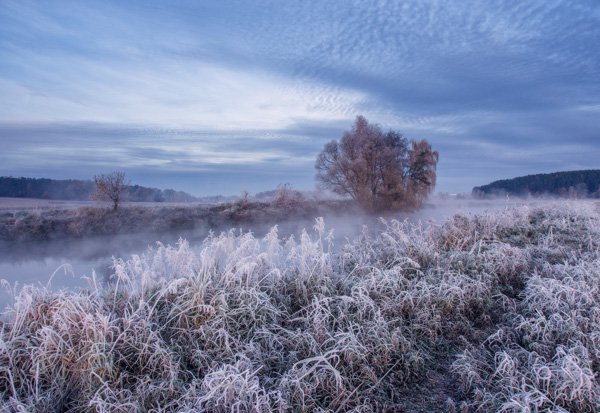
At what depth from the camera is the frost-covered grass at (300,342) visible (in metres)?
3.50

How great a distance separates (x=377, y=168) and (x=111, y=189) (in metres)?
20.4

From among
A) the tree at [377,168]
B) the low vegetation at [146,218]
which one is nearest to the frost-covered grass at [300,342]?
the low vegetation at [146,218]

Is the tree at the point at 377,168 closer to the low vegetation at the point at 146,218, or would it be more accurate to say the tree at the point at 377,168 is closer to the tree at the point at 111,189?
the low vegetation at the point at 146,218

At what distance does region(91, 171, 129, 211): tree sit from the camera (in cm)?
2420

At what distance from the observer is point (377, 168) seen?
33.3 metres

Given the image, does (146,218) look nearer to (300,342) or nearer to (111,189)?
(111,189)

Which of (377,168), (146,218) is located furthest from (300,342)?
(377,168)

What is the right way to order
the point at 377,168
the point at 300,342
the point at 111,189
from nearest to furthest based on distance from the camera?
the point at 300,342 < the point at 111,189 < the point at 377,168

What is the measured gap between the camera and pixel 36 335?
4.11 m

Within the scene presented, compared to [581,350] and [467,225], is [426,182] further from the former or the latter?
[581,350]

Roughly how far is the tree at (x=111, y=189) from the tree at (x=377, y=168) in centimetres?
1566

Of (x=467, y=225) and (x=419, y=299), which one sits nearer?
(x=419, y=299)

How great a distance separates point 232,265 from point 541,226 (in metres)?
9.08

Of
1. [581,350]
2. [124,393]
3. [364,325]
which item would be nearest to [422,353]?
[364,325]
